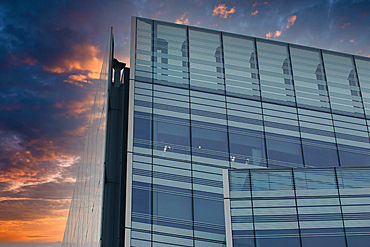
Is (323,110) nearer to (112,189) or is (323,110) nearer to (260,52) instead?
(260,52)

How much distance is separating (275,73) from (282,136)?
4.85 m

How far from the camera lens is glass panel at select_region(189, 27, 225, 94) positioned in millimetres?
22516

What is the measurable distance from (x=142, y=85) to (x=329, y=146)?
1306 centimetres

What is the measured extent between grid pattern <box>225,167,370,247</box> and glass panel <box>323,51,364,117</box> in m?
11.0

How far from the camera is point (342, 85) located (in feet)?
83.7

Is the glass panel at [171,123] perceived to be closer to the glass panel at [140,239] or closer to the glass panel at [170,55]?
the glass panel at [170,55]

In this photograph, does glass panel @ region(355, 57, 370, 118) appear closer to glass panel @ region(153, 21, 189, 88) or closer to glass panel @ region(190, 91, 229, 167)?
glass panel @ region(190, 91, 229, 167)

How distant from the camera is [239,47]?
24344mm

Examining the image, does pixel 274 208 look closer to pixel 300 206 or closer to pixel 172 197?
pixel 300 206

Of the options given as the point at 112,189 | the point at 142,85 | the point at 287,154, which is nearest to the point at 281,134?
the point at 287,154

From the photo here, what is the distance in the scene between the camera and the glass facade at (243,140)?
14.2 meters

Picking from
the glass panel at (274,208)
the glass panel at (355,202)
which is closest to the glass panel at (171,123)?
the glass panel at (274,208)

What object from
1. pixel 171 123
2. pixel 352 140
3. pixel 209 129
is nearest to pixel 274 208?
pixel 209 129

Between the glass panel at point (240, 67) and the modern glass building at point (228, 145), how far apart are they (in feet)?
0.26
